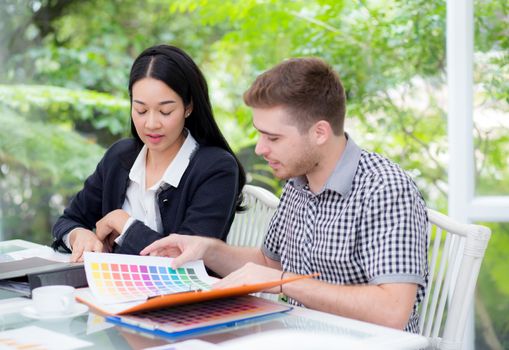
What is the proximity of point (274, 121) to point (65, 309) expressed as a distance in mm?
590

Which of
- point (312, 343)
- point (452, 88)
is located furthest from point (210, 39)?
point (312, 343)

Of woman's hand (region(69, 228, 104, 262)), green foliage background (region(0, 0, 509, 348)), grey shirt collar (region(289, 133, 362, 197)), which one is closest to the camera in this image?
grey shirt collar (region(289, 133, 362, 197))

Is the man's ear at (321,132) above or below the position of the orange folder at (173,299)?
above

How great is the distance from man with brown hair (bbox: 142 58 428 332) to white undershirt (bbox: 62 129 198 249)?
A: 0.30 meters

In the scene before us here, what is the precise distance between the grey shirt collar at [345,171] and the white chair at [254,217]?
510 mm

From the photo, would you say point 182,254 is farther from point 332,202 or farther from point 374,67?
point 374,67

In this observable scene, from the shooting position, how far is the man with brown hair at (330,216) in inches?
57.9

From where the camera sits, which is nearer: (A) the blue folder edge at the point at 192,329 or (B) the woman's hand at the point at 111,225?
(A) the blue folder edge at the point at 192,329

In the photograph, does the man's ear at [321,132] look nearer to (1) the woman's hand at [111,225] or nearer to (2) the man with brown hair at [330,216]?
(2) the man with brown hair at [330,216]

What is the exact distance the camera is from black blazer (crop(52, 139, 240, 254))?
192 cm

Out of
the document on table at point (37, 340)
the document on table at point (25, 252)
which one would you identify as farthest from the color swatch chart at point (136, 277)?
the document on table at point (25, 252)

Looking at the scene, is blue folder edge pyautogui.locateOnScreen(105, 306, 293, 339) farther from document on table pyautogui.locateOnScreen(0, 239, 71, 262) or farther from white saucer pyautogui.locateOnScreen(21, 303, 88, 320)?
document on table pyautogui.locateOnScreen(0, 239, 71, 262)

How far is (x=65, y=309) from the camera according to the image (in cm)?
138

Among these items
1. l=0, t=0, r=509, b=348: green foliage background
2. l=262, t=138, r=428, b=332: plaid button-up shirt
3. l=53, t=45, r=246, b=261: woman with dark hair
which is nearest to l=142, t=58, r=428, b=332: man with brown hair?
l=262, t=138, r=428, b=332: plaid button-up shirt
